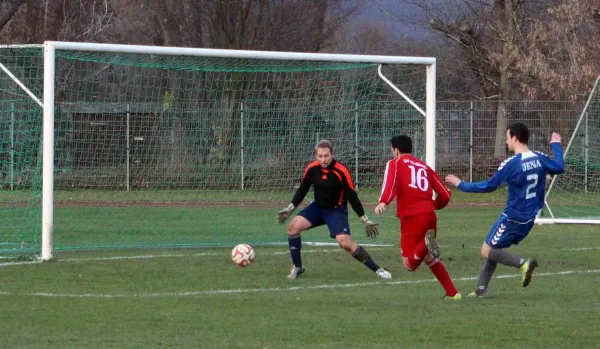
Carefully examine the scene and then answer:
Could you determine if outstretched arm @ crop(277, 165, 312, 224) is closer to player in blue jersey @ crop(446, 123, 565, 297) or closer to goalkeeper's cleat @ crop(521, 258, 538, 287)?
player in blue jersey @ crop(446, 123, 565, 297)

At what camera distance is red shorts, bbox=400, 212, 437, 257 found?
415 inches

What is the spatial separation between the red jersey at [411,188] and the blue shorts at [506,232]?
558 mm

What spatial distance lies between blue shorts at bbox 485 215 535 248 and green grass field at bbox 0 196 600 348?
1.79ft

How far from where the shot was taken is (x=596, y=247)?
635 inches

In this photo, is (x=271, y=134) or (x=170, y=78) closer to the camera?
(x=271, y=134)

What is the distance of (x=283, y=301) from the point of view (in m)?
10.3

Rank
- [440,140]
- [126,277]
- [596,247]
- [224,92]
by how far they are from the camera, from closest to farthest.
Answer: [126,277], [596,247], [224,92], [440,140]

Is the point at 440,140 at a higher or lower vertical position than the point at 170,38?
lower

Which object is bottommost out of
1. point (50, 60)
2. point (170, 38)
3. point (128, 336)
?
point (128, 336)

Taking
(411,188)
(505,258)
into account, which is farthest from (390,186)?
(505,258)

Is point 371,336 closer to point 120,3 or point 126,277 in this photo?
point 126,277

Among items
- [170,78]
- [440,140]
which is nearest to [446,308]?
[170,78]

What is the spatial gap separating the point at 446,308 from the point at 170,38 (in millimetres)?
29455

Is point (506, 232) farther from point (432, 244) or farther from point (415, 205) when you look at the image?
point (415, 205)
